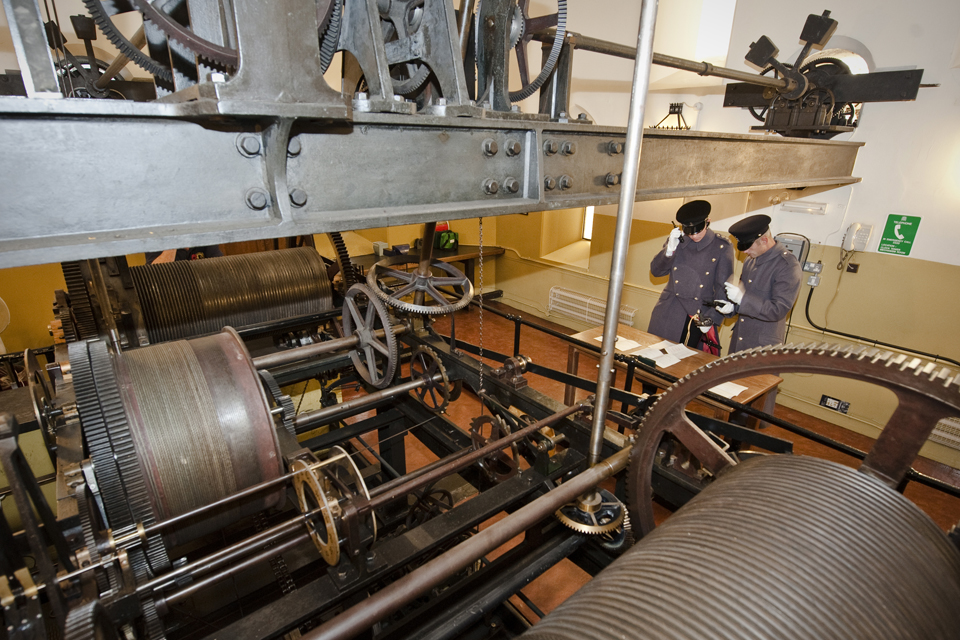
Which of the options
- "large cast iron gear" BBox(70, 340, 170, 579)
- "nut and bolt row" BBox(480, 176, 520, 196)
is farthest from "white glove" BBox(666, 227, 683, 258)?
"large cast iron gear" BBox(70, 340, 170, 579)

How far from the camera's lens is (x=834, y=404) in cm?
526

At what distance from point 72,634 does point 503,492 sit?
1.55m

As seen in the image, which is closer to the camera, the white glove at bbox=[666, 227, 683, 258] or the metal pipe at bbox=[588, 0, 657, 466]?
the metal pipe at bbox=[588, 0, 657, 466]

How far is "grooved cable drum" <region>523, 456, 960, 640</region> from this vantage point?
3.19 feet

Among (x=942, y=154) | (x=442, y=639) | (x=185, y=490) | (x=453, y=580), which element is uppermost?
(x=942, y=154)

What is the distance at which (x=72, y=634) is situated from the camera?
3.33 feet

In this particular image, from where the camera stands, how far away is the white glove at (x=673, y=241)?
16.2ft

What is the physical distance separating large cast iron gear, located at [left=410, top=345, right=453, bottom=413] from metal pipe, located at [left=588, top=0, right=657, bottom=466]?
1.76 m

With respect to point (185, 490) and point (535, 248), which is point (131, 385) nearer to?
point (185, 490)


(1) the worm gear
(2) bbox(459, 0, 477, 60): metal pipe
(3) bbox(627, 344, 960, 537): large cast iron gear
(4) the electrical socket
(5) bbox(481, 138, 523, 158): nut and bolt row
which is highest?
(2) bbox(459, 0, 477, 60): metal pipe

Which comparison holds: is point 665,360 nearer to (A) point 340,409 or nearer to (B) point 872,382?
(A) point 340,409

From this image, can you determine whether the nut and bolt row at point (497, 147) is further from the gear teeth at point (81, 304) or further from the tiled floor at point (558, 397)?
the tiled floor at point (558, 397)

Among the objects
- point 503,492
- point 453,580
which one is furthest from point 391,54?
point 453,580

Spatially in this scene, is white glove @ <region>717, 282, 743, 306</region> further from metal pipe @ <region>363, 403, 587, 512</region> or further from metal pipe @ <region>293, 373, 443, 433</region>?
metal pipe @ <region>293, 373, 443, 433</region>
